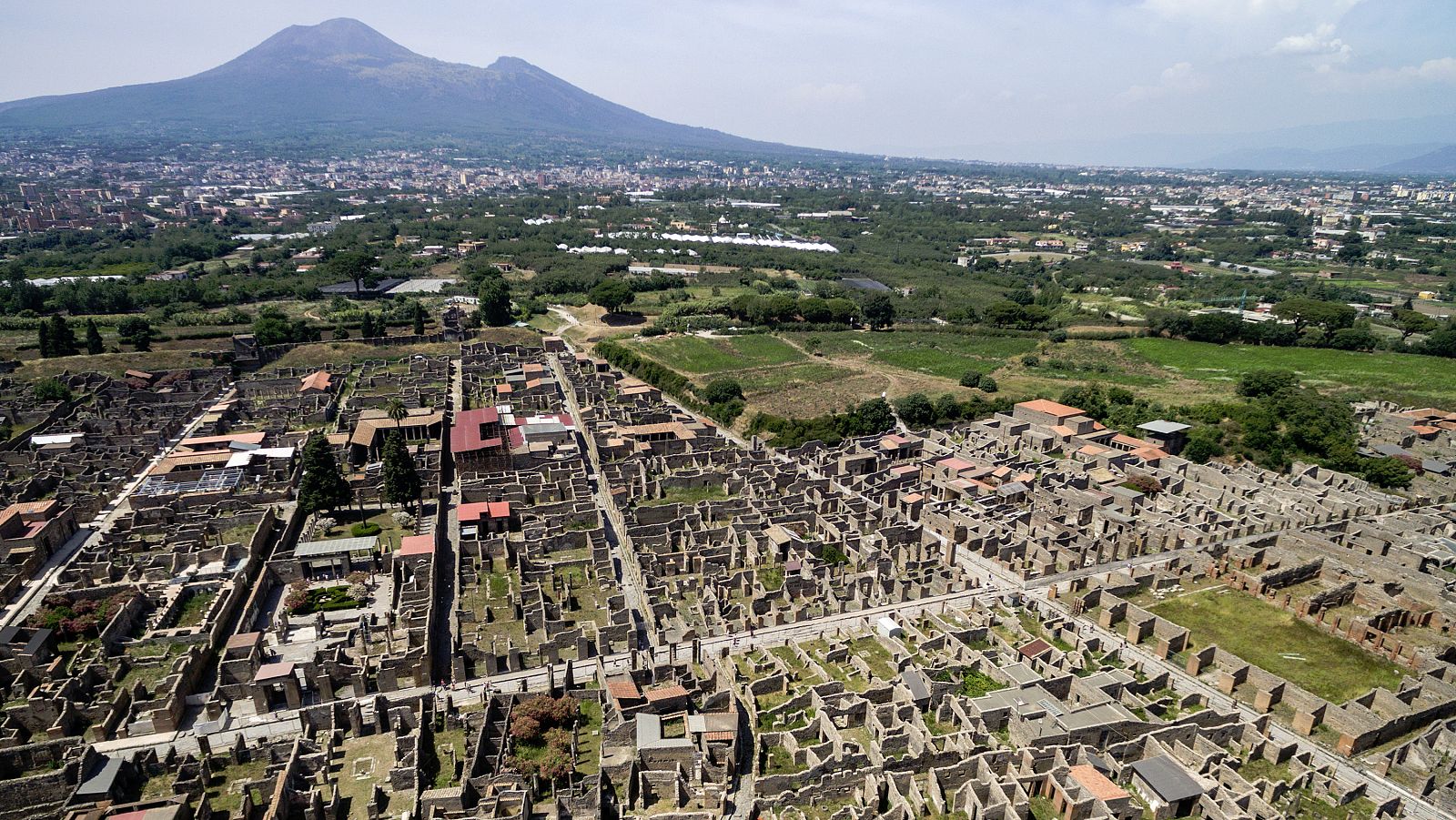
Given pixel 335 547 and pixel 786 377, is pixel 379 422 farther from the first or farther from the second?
pixel 786 377

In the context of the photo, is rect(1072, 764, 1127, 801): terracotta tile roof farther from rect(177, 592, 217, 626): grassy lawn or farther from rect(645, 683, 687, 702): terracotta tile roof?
rect(177, 592, 217, 626): grassy lawn

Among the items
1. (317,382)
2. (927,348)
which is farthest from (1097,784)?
(927,348)

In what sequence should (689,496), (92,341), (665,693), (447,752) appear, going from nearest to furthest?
(447,752), (665,693), (689,496), (92,341)

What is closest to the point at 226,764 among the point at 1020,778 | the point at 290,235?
the point at 1020,778

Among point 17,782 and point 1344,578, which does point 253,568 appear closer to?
point 17,782

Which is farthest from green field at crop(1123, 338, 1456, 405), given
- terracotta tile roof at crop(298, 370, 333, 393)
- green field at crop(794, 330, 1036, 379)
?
terracotta tile roof at crop(298, 370, 333, 393)
